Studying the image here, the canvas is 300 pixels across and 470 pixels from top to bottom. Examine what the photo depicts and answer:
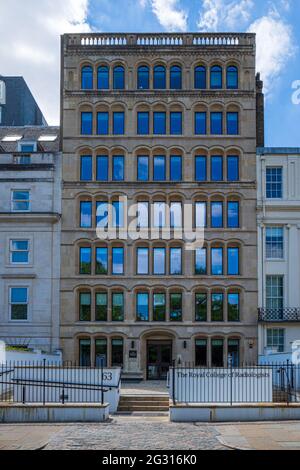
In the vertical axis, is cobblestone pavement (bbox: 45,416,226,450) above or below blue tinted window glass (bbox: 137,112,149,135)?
below

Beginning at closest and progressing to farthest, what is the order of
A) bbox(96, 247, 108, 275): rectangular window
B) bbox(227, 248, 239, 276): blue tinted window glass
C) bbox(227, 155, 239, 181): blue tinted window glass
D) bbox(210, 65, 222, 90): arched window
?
bbox(227, 248, 239, 276): blue tinted window glass, bbox(96, 247, 108, 275): rectangular window, bbox(227, 155, 239, 181): blue tinted window glass, bbox(210, 65, 222, 90): arched window

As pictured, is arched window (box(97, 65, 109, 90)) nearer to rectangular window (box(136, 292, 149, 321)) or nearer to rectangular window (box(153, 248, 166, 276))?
rectangular window (box(153, 248, 166, 276))

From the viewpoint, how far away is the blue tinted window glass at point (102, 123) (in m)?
44.2

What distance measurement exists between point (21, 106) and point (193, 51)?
632 inches

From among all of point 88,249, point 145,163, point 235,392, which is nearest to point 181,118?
point 145,163

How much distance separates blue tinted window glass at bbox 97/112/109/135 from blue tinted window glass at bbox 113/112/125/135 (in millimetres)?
522

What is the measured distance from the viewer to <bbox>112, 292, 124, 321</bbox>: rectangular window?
42844mm

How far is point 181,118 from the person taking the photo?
44312 millimetres

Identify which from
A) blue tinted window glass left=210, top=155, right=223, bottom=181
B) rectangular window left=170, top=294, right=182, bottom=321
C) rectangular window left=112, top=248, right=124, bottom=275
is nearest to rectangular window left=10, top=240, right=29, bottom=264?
rectangular window left=112, top=248, right=124, bottom=275

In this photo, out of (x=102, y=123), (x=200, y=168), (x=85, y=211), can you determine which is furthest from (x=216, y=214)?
(x=102, y=123)

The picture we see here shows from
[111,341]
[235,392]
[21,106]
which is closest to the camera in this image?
[235,392]

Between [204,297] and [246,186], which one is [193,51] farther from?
[204,297]

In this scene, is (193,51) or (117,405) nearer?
(117,405)

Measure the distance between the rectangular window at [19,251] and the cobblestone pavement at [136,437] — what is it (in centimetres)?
2175
